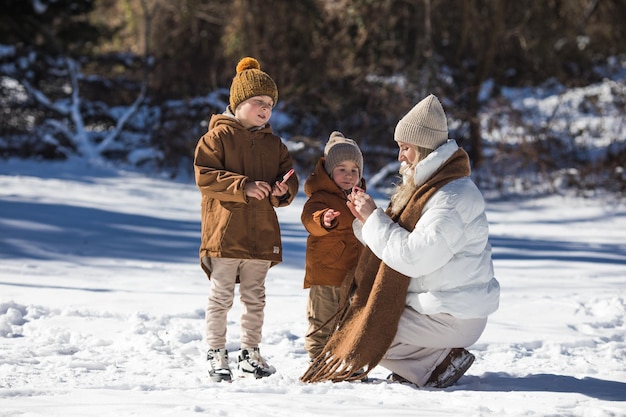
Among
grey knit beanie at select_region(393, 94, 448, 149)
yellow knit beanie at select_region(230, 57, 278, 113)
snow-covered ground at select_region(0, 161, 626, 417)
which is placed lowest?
snow-covered ground at select_region(0, 161, 626, 417)

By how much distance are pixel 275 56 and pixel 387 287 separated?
14.0 meters

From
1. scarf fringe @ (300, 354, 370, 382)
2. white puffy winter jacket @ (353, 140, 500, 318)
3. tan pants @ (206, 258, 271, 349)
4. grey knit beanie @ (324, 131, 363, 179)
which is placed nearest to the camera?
white puffy winter jacket @ (353, 140, 500, 318)

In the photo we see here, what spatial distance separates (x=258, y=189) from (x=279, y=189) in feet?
0.46

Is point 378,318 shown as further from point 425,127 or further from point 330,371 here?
point 425,127

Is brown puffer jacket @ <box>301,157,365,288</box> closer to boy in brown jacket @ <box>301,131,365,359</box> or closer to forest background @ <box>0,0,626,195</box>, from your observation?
boy in brown jacket @ <box>301,131,365,359</box>

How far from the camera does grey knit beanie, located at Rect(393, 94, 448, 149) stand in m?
4.41

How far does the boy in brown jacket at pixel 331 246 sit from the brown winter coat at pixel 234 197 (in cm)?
19

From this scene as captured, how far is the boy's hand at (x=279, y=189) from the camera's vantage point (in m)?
4.59

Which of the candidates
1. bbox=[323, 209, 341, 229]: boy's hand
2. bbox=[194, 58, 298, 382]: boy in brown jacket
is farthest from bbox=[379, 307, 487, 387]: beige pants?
bbox=[194, 58, 298, 382]: boy in brown jacket

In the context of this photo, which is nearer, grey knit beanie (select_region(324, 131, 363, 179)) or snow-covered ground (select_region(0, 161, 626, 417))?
snow-covered ground (select_region(0, 161, 626, 417))

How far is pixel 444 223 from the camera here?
4172mm

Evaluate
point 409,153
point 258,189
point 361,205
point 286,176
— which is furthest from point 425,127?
point 258,189

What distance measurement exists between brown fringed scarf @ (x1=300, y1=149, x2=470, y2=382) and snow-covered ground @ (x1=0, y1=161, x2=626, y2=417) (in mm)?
107

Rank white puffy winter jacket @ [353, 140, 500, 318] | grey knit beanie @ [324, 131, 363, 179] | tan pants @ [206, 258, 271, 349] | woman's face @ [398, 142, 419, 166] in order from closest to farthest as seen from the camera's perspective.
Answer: white puffy winter jacket @ [353, 140, 500, 318], woman's face @ [398, 142, 419, 166], tan pants @ [206, 258, 271, 349], grey knit beanie @ [324, 131, 363, 179]
